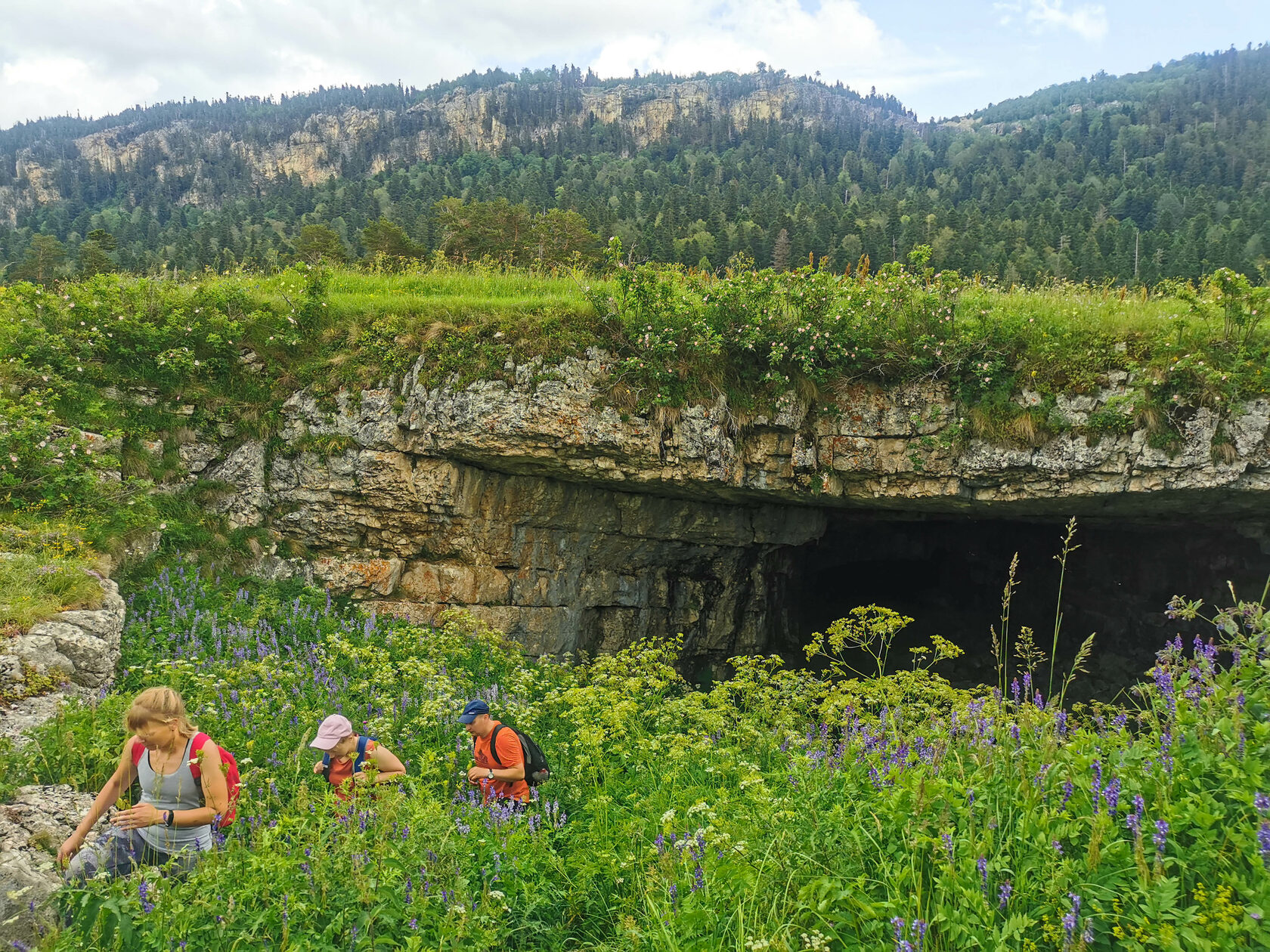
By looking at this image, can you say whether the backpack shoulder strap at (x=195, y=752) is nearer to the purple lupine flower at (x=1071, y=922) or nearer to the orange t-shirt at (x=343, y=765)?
the orange t-shirt at (x=343, y=765)

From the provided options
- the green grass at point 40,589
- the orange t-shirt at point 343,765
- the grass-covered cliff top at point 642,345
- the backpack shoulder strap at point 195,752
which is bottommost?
the orange t-shirt at point 343,765

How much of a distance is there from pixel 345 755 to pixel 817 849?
2.96 meters

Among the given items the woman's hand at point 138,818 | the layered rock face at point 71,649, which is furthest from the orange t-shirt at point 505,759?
the layered rock face at point 71,649

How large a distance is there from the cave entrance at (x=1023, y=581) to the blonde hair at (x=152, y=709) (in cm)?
1180

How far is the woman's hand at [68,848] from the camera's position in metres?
3.46

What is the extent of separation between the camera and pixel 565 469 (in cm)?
948

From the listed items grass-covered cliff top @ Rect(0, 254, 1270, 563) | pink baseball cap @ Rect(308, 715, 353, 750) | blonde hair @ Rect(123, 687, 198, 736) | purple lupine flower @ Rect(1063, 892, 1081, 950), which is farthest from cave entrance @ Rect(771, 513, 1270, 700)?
blonde hair @ Rect(123, 687, 198, 736)

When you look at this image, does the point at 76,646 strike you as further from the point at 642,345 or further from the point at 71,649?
the point at 642,345

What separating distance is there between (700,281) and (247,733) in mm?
7769

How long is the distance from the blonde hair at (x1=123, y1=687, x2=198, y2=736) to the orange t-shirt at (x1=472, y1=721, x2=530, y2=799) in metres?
1.78

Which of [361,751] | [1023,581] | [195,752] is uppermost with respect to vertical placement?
[195,752]

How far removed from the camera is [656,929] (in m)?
2.87

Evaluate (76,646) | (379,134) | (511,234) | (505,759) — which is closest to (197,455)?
(76,646)

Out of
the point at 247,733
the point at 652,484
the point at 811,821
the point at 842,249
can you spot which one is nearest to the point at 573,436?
the point at 652,484
